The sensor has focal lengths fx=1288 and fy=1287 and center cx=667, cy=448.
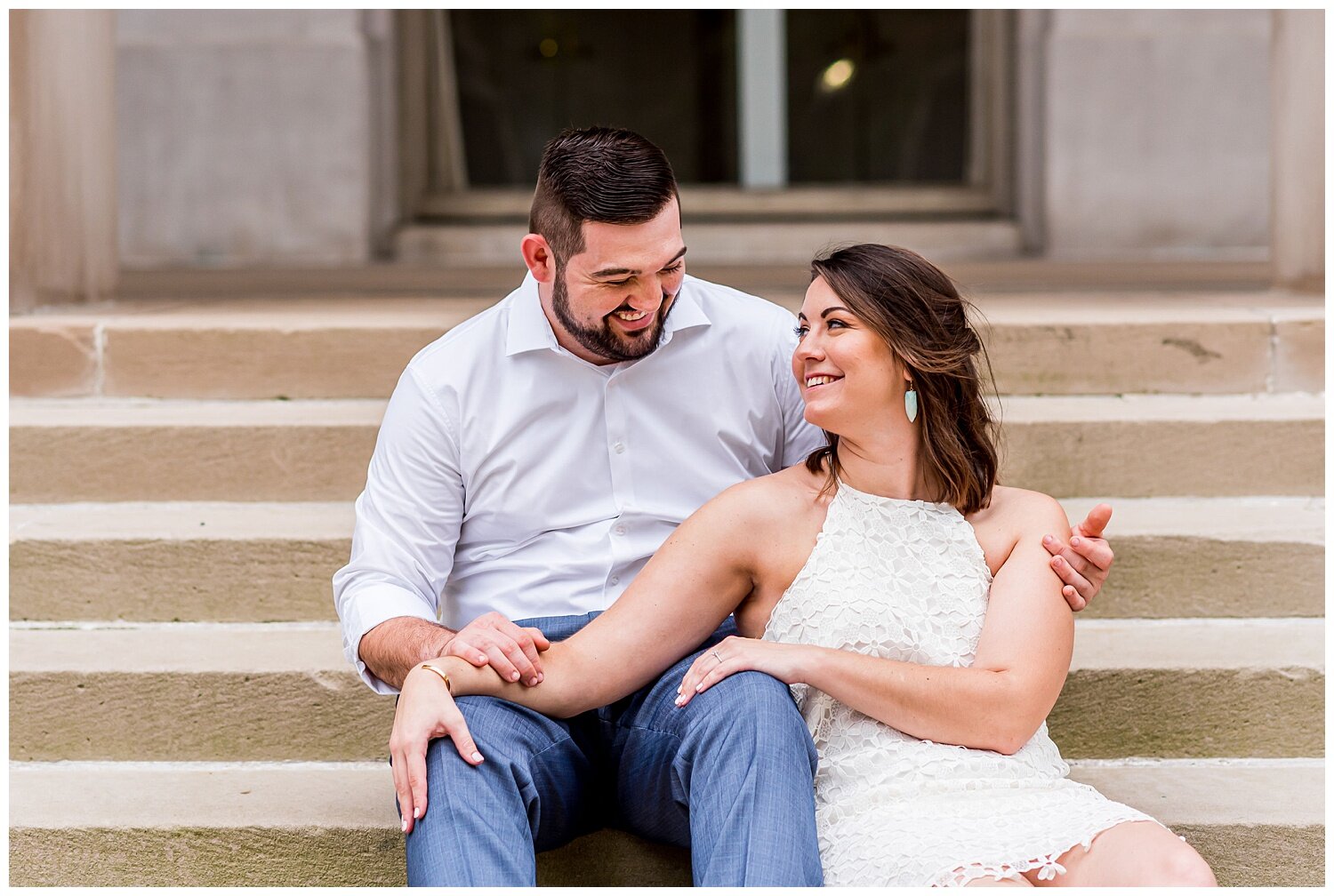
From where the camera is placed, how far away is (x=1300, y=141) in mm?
3965

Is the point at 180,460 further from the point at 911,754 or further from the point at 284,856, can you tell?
the point at 911,754

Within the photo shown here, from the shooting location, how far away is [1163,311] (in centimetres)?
377

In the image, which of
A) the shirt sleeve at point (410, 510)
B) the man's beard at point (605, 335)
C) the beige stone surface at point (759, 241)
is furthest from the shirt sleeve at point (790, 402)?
the beige stone surface at point (759, 241)

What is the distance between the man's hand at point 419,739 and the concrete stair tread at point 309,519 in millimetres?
1122

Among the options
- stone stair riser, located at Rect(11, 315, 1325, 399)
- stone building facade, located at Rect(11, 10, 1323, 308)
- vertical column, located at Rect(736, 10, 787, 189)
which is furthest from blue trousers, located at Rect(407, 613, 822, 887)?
vertical column, located at Rect(736, 10, 787, 189)

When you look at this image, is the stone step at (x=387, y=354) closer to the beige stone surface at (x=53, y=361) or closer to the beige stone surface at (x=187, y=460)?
the beige stone surface at (x=53, y=361)

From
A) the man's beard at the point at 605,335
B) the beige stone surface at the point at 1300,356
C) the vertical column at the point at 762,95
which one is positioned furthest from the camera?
the vertical column at the point at 762,95

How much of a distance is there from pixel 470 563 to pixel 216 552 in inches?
33.0

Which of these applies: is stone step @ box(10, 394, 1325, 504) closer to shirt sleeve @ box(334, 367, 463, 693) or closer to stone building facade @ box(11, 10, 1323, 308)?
shirt sleeve @ box(334, 367, 463, 693)

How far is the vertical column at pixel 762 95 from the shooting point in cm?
992

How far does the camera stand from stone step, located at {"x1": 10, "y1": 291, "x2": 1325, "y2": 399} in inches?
139

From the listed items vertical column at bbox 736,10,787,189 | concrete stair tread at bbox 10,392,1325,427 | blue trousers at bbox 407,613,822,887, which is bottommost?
blue trousers at bbox 407,613,822,887

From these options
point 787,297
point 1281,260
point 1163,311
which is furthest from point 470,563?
point 1281,260

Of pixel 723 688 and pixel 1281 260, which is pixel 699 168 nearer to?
pixel 1281 260
